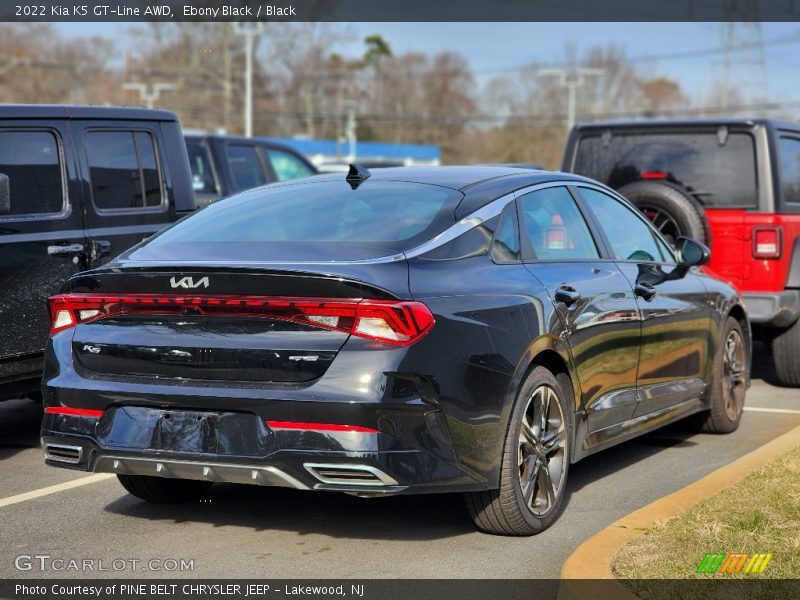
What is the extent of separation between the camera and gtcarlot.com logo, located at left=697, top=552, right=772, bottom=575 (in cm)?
456

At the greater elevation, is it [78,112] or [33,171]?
[78,112]

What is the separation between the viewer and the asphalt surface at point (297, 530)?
16.2 feet

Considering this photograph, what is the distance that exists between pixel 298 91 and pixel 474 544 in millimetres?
80368

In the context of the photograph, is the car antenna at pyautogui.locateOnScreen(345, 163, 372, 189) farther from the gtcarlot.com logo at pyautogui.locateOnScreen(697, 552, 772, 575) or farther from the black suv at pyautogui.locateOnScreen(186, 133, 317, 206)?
the black suv at pyautogui.locateOnScreen(186, 133, 317, 206)

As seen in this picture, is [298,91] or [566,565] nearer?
[566,565]

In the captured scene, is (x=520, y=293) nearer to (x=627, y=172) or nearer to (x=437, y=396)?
(x=437, y=396)

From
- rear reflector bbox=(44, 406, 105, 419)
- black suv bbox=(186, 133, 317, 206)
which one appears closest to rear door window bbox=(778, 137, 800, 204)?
black suv bbox=(186, 133, 317, 206)

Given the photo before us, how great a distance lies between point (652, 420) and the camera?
269 inches

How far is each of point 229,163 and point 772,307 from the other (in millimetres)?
6845

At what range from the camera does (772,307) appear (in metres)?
9.70

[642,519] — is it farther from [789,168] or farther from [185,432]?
[789,168]

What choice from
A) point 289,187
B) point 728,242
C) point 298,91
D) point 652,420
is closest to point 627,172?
point 728,242

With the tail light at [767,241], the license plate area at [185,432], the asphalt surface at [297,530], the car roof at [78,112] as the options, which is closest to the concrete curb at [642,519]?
the asphalt surface at [297,530]

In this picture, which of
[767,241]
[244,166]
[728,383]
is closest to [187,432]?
[728,383]
